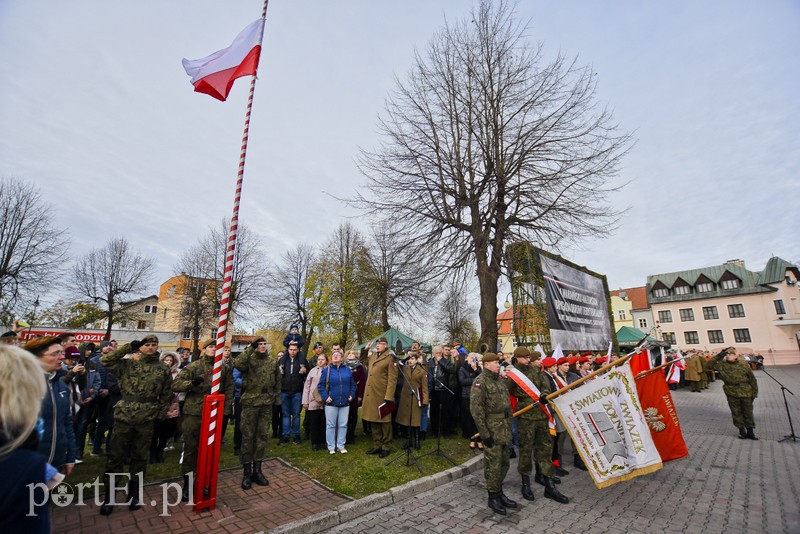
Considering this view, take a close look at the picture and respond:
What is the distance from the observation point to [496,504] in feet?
15.6

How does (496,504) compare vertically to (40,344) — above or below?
below

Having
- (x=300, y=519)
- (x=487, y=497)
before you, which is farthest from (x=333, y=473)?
(x=487, y=497)

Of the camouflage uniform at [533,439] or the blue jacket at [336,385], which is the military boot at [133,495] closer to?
the blue jacket at [336,385]

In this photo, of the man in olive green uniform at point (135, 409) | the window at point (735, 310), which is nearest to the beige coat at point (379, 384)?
the man in olive green uniform at point (135, 409)

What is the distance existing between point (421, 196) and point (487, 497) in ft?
29.0

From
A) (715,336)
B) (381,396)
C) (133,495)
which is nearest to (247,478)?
(133,495)

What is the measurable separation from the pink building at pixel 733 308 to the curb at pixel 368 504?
1999 inches

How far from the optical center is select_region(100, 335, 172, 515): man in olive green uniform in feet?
14.8

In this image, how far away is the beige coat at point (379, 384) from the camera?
281 inches

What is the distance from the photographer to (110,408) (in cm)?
688

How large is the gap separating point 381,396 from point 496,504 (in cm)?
310

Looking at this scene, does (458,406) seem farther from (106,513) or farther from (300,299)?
(300,299)

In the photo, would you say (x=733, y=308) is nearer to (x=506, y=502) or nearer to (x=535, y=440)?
(x=535, y=440)

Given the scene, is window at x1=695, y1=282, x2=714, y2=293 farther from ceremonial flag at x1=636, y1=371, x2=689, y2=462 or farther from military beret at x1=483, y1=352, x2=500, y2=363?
military beret at x1=483, y1=352, x2=500, y2=363
